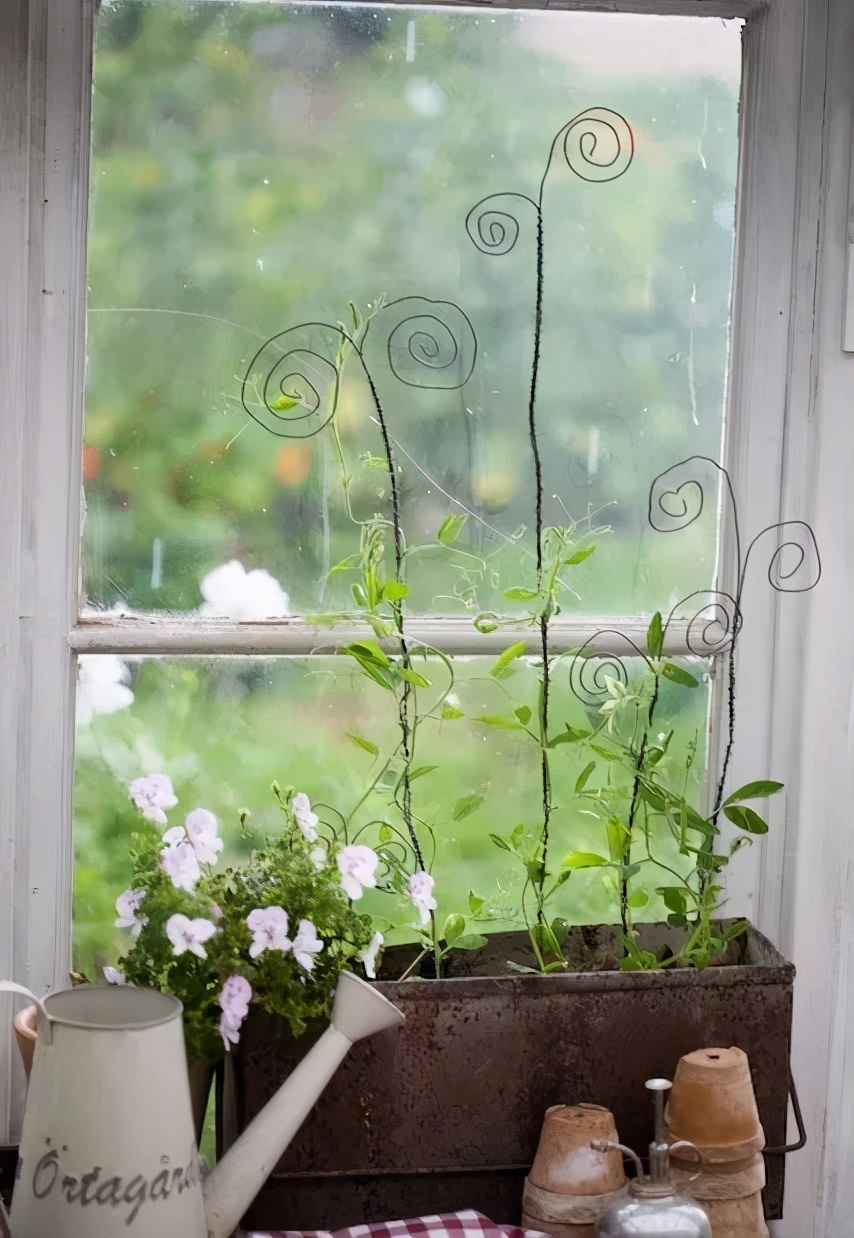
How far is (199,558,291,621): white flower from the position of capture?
1.34 meters

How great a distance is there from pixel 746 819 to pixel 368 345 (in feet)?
2.08

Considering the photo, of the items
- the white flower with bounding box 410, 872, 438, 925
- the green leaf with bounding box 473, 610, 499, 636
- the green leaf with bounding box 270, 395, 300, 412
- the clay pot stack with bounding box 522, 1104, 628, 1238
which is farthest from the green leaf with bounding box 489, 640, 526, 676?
the clay pot stack with bounding box 522, 1104, 628, 1238

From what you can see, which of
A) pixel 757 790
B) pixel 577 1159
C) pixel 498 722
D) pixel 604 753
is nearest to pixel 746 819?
pixel 757 790

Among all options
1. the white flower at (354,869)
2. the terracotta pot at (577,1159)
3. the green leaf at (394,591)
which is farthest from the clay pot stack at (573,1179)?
the green leaf at (394,591)

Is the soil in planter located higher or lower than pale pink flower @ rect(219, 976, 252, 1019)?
lower

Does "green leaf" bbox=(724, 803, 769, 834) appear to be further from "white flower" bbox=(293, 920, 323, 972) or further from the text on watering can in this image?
the text on watering can

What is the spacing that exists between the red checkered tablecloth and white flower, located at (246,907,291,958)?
10.5 inches

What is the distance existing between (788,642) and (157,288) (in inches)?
30.9

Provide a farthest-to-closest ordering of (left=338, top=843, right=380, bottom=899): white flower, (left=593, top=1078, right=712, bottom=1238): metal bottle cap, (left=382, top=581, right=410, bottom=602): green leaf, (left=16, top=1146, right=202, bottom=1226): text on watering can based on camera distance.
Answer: (left=382, top=581, right=410, bottom=602): green leaf < (left=338, top=843, right=380, bottom=899): white flower < (left=593, top=1078, right=712, bottom=1238): metal bottle cap < (left=16, top=1146, right=202, bottom=1226): text on watering can

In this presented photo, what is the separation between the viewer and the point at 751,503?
1.39 meters

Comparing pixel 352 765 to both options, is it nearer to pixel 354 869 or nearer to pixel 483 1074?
pixel 354 869

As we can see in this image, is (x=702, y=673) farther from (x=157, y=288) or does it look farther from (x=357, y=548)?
(x=157, y=288)

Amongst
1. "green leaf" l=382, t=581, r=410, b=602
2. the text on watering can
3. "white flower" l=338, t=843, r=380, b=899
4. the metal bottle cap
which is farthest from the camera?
"green leaf" l=382, t=581, r=410, b=602

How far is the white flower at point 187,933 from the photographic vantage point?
108cm
